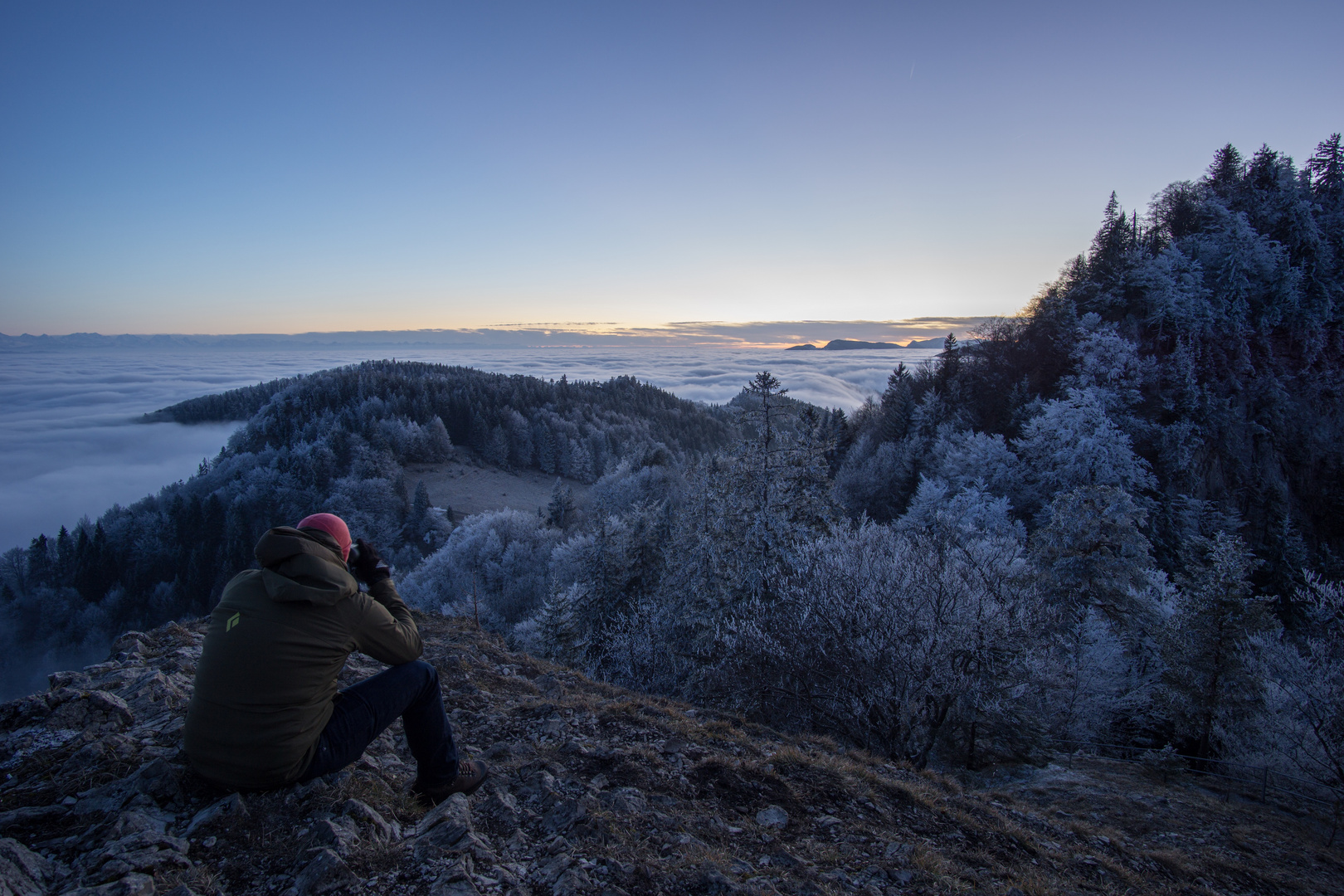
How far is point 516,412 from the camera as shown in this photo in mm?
108062

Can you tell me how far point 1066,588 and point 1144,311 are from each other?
1406 inches

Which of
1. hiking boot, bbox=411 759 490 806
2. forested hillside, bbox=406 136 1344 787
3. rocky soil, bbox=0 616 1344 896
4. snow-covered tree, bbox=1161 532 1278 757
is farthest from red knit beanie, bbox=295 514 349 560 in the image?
snow-covered tree, bbox=1161 532 1278 757

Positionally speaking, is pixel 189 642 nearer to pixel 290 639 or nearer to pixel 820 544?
pixel 290 639

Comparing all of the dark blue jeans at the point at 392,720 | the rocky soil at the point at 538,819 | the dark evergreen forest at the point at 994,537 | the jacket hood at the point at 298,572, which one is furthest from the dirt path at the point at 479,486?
the jacket hood at the point at 298,572

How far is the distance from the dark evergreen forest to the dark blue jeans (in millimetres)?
10081

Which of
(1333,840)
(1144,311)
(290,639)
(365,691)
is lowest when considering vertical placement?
(1333,840)

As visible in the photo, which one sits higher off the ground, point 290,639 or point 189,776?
point 290,639

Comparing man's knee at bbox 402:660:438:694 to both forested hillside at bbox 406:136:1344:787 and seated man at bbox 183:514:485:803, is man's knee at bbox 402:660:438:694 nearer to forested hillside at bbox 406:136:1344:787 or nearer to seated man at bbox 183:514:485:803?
seated man at bbox 183:514:485:803

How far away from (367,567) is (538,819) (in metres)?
2.60

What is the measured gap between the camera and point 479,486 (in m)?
93.0

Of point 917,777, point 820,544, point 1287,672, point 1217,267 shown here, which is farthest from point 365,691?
point 1217,267

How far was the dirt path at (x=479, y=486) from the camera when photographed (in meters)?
84.8

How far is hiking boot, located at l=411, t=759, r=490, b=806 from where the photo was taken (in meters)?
4.60

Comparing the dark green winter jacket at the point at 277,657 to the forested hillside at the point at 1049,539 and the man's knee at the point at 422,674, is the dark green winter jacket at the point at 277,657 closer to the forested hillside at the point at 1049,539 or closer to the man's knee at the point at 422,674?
the man's knee at the point at 422,674
